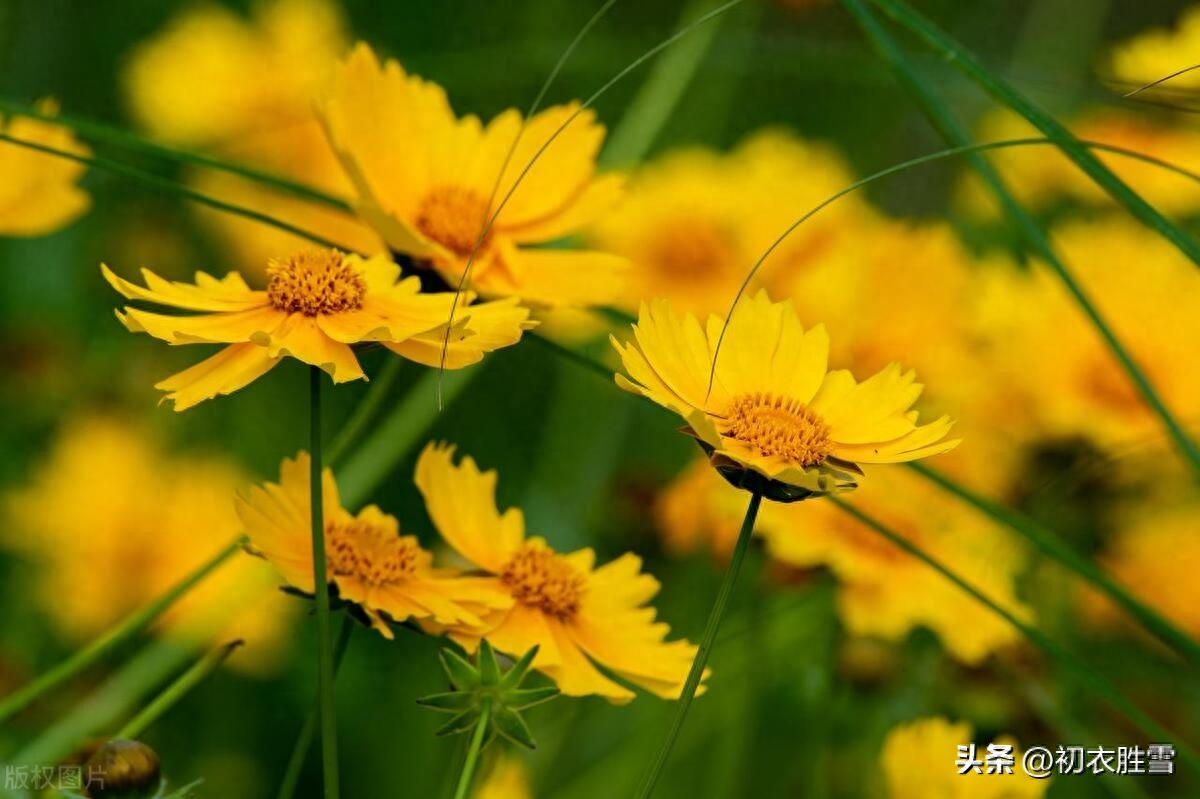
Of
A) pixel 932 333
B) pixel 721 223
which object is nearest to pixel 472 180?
pixel 932 333

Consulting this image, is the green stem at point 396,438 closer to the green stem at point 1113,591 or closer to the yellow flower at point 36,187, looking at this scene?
the yellow flower at point 36,187

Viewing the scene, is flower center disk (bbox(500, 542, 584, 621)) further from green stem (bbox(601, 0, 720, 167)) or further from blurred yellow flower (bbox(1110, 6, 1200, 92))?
blurred yellow flower (bbox(1110, 6, 1200, 92))

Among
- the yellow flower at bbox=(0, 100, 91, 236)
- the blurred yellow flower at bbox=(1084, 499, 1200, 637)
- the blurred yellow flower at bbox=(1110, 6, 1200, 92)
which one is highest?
the blurred yellow flower at bbox=(1110, 6, 1200, 92)

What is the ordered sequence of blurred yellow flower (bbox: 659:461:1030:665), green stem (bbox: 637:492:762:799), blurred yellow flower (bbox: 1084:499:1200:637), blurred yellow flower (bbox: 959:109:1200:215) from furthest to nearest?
blurred yellow flower (bbox: 959:109:1200:215) < blurred yellow flower (bbox: 1084:499:1200:637) < blurred yellow flower (bbox: 659:461:1030:665) < green stem (bbox: 637:492:762:799)

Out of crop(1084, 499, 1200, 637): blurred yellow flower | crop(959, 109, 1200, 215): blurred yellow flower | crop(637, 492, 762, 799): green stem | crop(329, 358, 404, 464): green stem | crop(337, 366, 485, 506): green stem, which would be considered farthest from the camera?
crop(959, 109, 1200, 215): blurred yellow flower

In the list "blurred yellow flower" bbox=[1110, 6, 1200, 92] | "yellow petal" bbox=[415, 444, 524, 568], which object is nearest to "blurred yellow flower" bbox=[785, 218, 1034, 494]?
"blurred yellow flower" bbox=[1110, 6, 1200, 92]

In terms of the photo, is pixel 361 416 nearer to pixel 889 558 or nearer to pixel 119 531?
pixel 889 558
